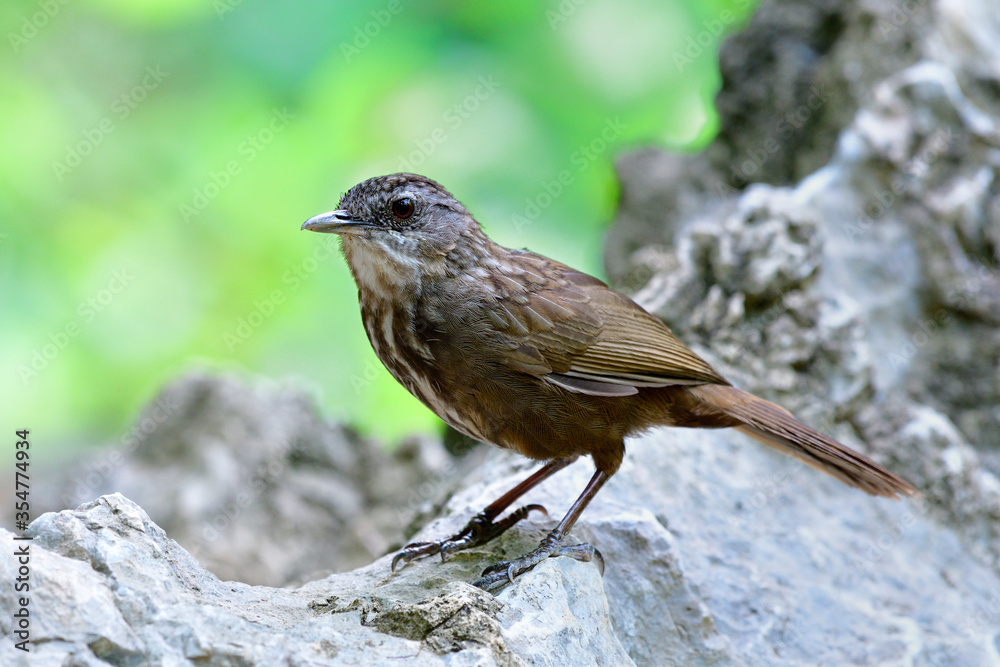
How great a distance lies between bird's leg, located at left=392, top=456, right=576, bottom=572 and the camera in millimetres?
3236

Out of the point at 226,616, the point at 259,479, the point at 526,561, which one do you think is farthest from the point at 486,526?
the point at 259,479

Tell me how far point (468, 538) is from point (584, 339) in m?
0.84

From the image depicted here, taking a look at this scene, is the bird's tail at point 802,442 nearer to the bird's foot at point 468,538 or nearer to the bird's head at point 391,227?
the bird's foot at point 468,538

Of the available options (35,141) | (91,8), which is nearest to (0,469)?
(35,141)

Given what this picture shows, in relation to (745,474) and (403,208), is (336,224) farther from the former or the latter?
(745,474)

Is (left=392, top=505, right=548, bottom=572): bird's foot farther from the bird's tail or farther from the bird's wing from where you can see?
the bird's tail

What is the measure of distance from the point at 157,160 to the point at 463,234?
4537 millimetres

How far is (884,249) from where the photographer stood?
4812 mm

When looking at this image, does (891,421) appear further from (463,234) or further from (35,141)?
(35,141)

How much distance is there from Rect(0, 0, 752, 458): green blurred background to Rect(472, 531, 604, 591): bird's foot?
3.89 m

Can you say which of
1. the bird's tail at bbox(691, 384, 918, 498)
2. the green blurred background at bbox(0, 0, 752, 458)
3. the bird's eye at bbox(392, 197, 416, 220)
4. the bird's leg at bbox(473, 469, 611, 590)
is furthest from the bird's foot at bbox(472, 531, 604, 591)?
the green blurred background at bbox(0, 0, 752, 458)

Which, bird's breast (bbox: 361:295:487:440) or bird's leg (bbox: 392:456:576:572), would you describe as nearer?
bird's breast (bbox: 361:295:487:440)

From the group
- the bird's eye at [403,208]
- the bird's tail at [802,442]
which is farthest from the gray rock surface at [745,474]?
the bird's eye at [403,208]

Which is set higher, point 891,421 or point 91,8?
point 891,421
